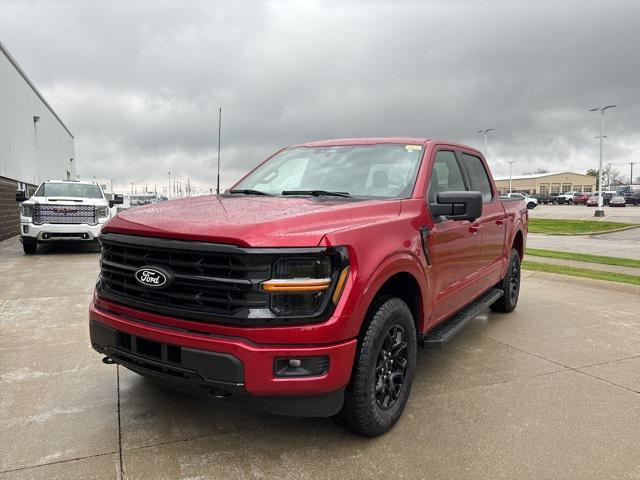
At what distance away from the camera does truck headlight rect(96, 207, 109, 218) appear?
38.0 feet

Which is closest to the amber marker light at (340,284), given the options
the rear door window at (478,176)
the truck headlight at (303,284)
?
the truck headlight at (303,284)

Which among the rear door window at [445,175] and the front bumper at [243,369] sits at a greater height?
the rear door window at [445,175]

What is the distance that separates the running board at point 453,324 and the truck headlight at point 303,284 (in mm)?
1304

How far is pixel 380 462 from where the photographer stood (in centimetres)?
272

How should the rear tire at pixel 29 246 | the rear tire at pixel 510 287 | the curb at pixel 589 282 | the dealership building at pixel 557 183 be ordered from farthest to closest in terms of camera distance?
the dealership building at pixel 557 183 < the rear tire at pixel 29 246 < the curb at pixel 589 282 < the rear tire at pixel 510 287

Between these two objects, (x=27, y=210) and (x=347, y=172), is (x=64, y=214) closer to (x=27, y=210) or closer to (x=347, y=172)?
(x=27, y=210)

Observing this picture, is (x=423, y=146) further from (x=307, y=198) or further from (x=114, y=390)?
(x=114, y=390)

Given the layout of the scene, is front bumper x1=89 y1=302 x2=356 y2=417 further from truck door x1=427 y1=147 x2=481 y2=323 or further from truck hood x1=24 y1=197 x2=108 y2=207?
truck hood x1=24 y1=197 x2=108 y2=207

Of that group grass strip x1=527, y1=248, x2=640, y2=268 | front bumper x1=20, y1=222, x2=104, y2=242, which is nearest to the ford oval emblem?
front bumper x1=20, y1=222, x2=104, y2=242

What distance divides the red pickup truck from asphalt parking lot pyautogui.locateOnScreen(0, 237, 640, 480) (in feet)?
1.06

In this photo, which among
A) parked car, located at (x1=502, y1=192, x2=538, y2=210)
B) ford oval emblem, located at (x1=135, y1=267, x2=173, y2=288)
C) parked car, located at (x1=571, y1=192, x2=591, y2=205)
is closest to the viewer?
ford oval emblem, located at (x1=135, y1=267, x2=173, y2=288)

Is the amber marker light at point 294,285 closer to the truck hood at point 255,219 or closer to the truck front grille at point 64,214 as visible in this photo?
the truck hood at point 255,219

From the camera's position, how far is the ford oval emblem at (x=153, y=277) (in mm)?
2646

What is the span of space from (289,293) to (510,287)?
436 cm
